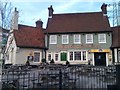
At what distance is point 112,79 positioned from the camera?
10.5m

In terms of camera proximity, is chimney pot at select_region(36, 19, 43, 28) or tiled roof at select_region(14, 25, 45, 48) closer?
tiled roof at select_region(14, 25, 45, 48)

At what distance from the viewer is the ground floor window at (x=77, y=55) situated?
1324 inches

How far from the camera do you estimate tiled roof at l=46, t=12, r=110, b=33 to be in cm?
3462

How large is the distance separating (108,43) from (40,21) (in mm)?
12341

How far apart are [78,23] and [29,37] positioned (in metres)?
8.22

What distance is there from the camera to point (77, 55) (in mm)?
34000

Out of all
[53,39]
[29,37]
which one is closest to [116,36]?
[53,39]

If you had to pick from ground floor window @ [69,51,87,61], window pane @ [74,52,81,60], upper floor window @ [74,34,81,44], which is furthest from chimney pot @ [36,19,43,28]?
window pane @ [74,52,81,60]

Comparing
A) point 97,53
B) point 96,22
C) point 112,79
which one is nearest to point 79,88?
point 112,79

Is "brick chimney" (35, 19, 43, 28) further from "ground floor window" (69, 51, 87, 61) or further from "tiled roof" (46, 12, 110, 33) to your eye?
"ground floor window" (69, 51, 87, 61)

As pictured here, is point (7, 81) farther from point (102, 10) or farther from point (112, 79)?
point (102, 10)

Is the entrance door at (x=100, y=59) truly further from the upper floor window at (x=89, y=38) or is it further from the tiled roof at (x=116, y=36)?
the upper floor window at (x=89, y=38)

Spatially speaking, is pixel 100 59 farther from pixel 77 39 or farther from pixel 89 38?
pixel 77 39

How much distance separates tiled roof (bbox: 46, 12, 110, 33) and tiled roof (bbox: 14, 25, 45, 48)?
1947 mm
